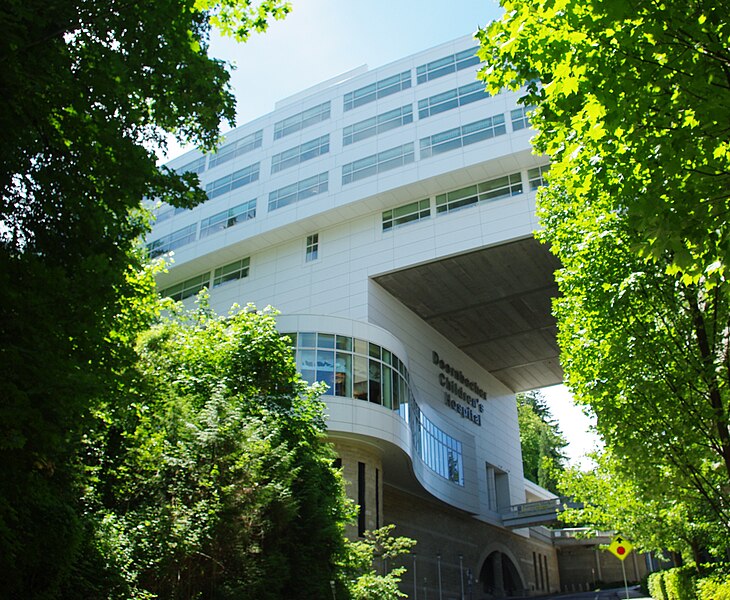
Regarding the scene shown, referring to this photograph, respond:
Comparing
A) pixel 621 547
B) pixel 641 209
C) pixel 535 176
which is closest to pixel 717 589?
pixel 621 547

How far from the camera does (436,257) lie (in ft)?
108

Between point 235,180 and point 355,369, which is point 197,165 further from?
point 355,369

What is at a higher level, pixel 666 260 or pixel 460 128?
pixel 460 128

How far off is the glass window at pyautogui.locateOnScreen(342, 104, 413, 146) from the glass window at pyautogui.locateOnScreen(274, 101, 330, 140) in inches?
103

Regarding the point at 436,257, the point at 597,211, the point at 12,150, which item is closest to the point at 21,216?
the point at 12,150

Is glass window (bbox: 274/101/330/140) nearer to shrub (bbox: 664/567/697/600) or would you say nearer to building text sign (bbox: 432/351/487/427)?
building text sign (bbox: 432/351/487/427)

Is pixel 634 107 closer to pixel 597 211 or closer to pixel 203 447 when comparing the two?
pixel 597 211

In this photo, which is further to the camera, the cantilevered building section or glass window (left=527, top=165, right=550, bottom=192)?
glass window (left=527, top=165, right=550, bottom=192)

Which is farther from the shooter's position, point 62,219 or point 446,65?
point 446,65

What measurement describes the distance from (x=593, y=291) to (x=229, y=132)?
Result: 3718 centimetres

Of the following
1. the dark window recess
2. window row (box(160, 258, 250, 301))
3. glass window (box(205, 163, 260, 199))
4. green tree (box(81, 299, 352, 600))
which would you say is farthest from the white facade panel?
green tree (box(81, 299, 352, 600))

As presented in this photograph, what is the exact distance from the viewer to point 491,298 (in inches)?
1479

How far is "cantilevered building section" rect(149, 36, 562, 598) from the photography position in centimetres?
2870

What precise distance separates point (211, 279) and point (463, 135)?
18.4 metres
